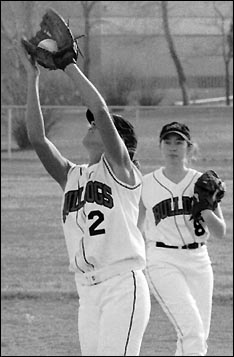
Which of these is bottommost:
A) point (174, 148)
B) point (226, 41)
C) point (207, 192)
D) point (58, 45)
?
point (207, 192)

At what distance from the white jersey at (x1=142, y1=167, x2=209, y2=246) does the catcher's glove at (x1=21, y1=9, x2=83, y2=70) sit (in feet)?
6.19

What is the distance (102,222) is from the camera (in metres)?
4.14

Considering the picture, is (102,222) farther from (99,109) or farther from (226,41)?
(226,41)

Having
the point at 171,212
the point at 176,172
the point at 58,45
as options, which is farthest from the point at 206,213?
the point at 58,45

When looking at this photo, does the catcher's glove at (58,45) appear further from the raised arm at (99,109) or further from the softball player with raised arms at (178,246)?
the softball player with raised arms at (178,246)

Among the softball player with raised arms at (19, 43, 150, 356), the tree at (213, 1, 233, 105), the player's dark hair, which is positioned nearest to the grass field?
the tree at (213, 1, 233, 105)

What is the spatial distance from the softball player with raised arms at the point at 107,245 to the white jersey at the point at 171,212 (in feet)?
4.95

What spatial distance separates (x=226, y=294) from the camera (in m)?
13.3

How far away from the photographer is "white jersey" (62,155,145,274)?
4.15 meters

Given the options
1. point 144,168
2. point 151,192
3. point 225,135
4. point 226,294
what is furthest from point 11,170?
point 151,192

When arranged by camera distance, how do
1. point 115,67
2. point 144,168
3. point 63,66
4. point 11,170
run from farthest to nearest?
1. point 115,67
2. point 11,170
3. point 144,168
4. point 63,66

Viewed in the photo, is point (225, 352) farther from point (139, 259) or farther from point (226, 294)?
point (139, 259)

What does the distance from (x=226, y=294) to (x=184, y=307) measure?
7794 millimetres

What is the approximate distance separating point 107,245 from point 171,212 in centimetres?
168
